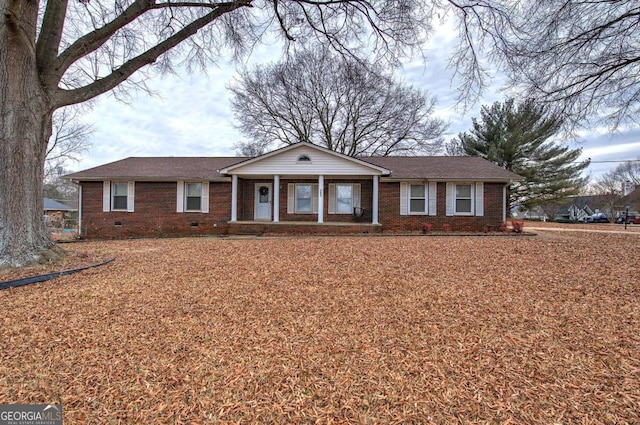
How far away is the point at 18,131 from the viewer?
5.93m

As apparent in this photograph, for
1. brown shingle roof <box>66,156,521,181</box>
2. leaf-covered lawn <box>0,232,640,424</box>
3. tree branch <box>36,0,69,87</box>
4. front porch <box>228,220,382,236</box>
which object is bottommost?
leaf-covered lawn <box>0,232,640,424</box>

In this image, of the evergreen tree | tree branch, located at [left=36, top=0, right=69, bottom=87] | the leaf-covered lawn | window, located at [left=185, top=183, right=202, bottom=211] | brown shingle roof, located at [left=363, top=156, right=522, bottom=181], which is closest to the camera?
the leaf-covered lawn

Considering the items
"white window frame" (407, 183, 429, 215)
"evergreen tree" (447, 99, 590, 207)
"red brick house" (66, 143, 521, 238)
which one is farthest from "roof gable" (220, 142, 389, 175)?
"evergreen tree" (447, 99, 590, 207)

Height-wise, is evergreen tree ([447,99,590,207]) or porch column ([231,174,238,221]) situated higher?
evergreen tree ([447,99,590,207])

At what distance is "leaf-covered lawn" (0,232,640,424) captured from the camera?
2.11m

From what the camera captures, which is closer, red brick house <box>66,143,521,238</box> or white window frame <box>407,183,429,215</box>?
red brick house <box>66,143,521,238</box>

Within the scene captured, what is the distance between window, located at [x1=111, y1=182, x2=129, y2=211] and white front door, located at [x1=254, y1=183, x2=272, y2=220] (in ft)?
20.5

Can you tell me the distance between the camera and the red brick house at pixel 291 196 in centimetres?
1370

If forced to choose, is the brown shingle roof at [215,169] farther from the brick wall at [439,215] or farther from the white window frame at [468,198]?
the brick wall at [439,215]

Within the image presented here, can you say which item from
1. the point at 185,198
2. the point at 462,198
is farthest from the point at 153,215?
the point at 462,198

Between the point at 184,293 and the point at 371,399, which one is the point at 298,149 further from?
the point at 371,399

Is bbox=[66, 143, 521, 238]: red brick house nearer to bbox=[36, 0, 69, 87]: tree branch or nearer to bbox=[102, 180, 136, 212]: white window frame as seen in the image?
bbox=[102, 180, 136, 212]: white window frame

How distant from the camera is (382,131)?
2414 cm

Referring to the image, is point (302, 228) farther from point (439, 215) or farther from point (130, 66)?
point (130, 66)
